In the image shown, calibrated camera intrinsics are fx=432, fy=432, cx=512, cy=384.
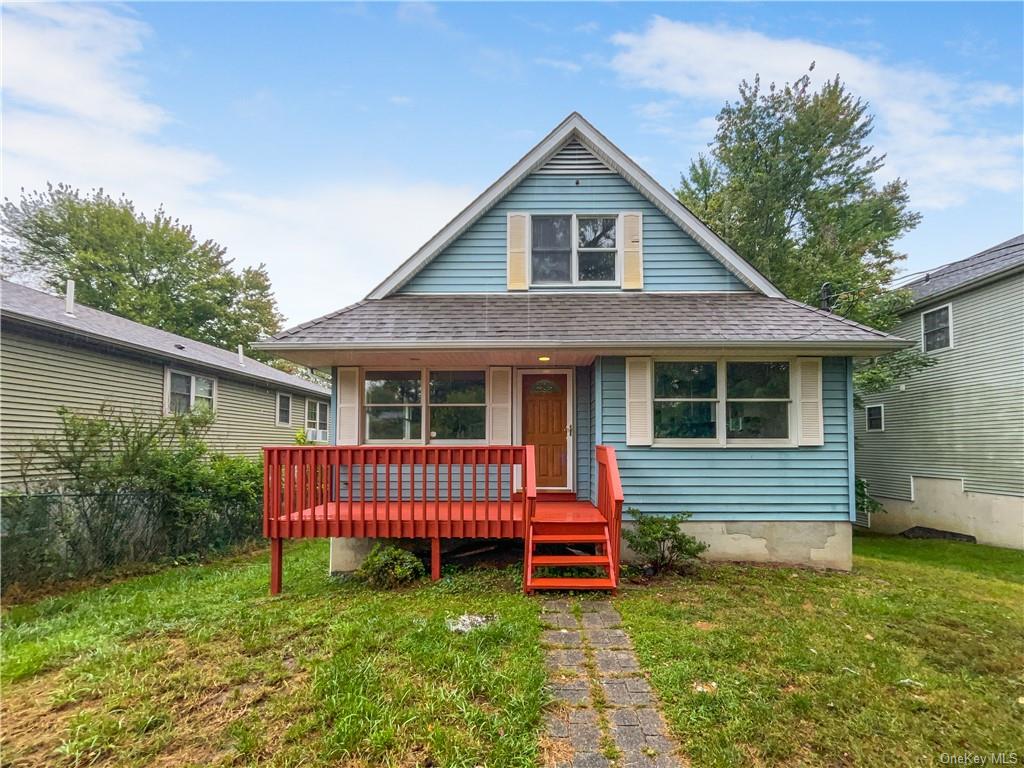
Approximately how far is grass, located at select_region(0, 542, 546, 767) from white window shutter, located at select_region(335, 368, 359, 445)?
2355 mm

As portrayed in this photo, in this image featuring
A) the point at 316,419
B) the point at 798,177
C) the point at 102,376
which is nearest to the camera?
the point at 102,376

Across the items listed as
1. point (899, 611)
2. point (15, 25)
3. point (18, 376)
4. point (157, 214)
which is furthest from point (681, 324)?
point (157, 214)

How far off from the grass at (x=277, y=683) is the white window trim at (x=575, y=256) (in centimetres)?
481

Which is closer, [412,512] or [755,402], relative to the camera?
[412,512]

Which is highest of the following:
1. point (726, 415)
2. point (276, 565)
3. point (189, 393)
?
point (189, 393)

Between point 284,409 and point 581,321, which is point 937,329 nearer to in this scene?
point 581,321

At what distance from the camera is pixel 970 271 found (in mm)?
10586

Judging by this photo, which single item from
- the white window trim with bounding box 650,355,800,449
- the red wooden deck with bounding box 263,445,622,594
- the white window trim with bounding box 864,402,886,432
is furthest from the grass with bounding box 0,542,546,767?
the white window trim with bounding box 864,402,886,432

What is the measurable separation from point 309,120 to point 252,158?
3.07 m

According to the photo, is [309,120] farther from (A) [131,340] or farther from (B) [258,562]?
(B) [258,562]

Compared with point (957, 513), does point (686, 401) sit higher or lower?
higher

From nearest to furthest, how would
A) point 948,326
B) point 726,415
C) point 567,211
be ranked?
1. point 726,415
2. point 567,211
3. point 948,326

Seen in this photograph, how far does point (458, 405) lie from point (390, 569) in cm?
257

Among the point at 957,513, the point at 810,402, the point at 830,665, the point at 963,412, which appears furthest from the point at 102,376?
the point at 957,513
